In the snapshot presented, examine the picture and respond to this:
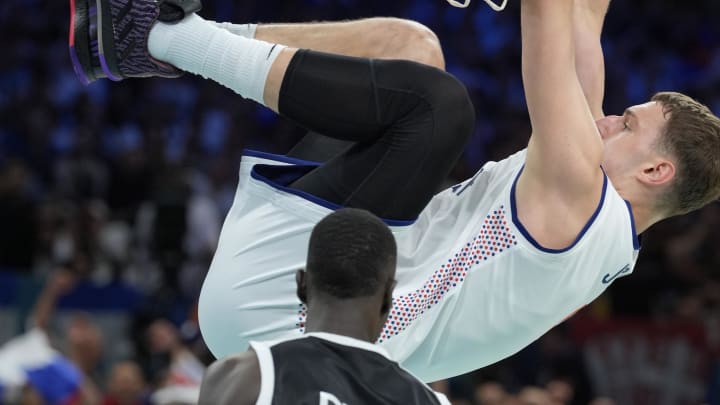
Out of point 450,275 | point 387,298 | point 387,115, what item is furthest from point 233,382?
point 450,275

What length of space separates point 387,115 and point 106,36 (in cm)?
91

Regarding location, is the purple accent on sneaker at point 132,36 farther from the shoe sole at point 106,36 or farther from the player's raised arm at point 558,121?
the player's raised arm at point 558,121

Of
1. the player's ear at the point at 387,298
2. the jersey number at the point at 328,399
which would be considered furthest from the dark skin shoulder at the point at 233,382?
the player's ear at the point at 387,298

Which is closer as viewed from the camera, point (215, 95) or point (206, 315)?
point (206, 315)

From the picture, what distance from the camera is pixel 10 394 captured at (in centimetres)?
758

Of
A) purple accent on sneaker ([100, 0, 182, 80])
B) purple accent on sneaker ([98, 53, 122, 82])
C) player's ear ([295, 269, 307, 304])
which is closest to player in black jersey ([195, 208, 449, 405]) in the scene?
player's ear ([295, 269, 307, 304])

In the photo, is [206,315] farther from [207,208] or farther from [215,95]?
[215,95]

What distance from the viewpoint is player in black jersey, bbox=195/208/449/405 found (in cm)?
246

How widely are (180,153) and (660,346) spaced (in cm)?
506

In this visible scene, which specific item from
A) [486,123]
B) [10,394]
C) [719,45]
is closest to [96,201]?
[10,394]

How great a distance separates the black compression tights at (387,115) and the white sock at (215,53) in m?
0.10

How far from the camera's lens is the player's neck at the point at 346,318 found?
8.23ft

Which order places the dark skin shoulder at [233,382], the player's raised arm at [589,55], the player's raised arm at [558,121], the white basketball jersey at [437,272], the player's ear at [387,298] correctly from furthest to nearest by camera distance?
1. the player's raised arm at [589,55]
2. the white basketball jersey at [437,272]
3. the player's raised arm at [558,121]
4. the player's ear at [387,298]
5. the dark skin shoulder at [233,382]

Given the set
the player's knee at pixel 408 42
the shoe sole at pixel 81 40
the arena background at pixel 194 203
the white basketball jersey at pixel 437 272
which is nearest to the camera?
the white basketball jersey at pixel 437 272
